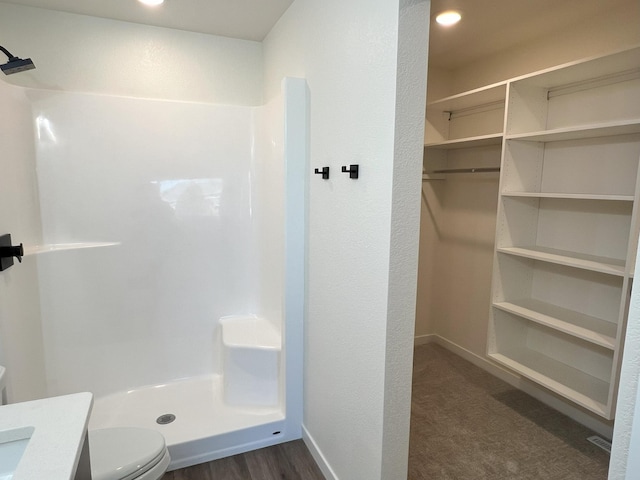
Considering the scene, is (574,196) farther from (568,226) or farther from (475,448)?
(475,448)

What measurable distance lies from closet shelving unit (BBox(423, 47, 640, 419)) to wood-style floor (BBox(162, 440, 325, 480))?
1381mm

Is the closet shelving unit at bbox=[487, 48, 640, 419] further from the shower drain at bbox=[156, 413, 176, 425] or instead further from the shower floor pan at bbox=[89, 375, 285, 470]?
the shower drain at bbox=[156, 413, 176, 425]

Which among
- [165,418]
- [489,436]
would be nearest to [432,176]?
[489,436]

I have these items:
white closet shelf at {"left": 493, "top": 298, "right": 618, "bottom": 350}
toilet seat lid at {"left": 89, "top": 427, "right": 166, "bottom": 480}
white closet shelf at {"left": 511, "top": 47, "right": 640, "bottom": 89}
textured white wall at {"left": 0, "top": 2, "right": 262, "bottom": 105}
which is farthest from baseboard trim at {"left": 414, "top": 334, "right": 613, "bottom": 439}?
textured white wall at {"left": 0, "top": 2, "right": 262, "bottom": 105}

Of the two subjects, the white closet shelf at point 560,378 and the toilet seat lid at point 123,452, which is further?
the white closet shelf at point 560,378

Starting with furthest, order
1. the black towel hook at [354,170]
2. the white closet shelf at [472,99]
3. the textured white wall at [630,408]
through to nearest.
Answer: the white closet shelf at [472,99] → the black towel hook at [354,170] → the textured white wall at [630,408]

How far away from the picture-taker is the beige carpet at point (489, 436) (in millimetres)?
2053

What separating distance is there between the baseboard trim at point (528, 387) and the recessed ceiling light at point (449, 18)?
2427 millimetres

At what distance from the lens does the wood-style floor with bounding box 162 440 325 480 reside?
79.0 inches

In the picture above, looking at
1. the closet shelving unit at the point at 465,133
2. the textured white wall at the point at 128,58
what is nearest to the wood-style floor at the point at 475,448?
the closet shelving unit at the point at 465,133

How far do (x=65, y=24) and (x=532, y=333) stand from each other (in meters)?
3.58

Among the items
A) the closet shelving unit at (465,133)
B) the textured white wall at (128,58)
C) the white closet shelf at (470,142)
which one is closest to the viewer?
the textured white wall at (128,58)

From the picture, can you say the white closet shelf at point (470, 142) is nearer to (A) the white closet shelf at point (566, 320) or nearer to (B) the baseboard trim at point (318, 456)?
(A) the white closet shelf at point (566, 320)

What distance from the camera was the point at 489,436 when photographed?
2.33 meters
